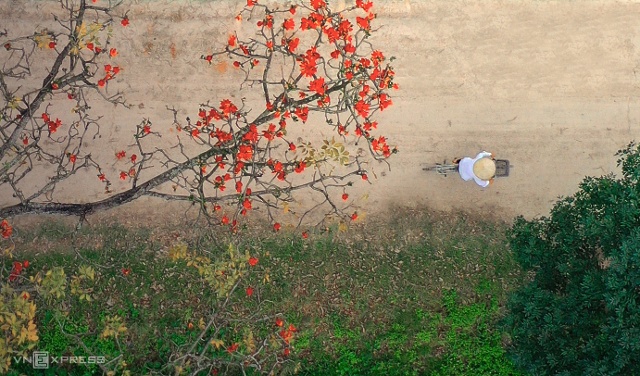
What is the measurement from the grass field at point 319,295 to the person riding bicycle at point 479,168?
33.9 inches

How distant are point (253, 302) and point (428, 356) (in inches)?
99.9

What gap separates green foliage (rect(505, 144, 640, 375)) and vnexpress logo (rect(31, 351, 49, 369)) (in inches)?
238

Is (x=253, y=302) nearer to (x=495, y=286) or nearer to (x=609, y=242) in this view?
(x=495, y=286)

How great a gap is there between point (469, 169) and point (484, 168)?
284mm

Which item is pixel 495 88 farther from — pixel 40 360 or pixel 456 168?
pixel 40 360

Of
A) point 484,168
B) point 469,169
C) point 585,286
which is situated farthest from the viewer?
point 469,169

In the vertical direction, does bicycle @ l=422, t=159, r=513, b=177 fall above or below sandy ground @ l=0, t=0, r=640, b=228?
below

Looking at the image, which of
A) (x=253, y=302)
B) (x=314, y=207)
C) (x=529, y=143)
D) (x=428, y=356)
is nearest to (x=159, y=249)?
(x=253, y=302)

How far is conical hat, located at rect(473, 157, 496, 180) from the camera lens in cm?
814

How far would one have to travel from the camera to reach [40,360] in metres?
8.50

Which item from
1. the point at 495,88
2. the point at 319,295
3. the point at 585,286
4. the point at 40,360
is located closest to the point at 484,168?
the point at 495,88

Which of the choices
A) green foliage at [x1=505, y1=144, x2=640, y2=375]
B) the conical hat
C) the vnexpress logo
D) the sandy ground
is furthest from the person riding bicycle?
the vnexpress logo

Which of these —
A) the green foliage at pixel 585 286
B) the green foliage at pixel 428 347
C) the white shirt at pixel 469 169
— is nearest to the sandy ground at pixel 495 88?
the white shirt at pixel 469 169

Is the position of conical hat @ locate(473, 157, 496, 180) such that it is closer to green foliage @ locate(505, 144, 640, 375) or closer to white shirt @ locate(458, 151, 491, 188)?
white shirt @ locate(458, 151, 491, 188)
